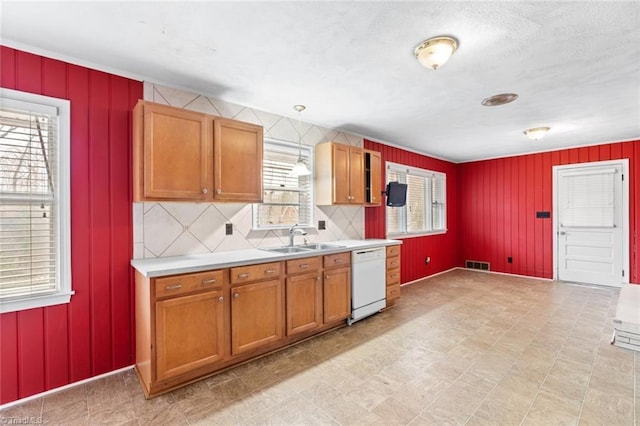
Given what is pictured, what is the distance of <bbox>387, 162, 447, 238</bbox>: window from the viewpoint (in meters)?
5.21

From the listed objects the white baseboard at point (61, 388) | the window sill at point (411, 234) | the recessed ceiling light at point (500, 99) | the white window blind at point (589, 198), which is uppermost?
the recessed ceiling light at point (500, 99)

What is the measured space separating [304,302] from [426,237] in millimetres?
3659

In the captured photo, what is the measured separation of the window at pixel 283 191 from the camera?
3.43m

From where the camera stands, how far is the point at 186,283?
7.30ft

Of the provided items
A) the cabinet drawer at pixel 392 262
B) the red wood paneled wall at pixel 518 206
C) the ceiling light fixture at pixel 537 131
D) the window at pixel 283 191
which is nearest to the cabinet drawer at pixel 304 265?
the window at pixel 283 191

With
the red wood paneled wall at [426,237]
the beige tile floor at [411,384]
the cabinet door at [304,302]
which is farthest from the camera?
the red wood paneled wall at [426,237]

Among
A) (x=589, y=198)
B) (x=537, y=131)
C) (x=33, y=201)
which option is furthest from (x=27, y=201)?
(x=589, y=198)

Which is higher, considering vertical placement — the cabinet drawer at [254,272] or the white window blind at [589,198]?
the white window blind at [589,198]

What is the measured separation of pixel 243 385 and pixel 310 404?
0.58m

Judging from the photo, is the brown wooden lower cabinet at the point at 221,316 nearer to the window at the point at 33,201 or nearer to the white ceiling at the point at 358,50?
the window at the point at 33,201

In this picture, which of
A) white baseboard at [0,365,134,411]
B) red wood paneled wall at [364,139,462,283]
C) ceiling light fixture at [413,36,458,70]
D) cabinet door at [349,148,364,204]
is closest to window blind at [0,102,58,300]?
white baseboard at [0,365,134,411]

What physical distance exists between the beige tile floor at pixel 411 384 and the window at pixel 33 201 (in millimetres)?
811

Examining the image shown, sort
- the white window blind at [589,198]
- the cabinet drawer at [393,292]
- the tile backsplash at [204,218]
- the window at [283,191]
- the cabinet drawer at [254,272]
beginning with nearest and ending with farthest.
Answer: the cabinet drawer at [254,272], the tile backsplash at [204,218], the window at [283,191], the cabinet drawer at [393,292], the white window blind at [589,198]

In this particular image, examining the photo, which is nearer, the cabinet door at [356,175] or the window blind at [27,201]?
the window blind at [27,201]
